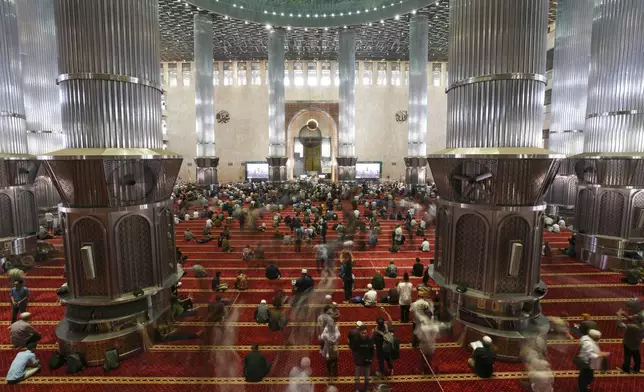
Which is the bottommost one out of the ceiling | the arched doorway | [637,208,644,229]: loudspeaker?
[637,208,644,229]: loudspeaker

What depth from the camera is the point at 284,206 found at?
599 inches

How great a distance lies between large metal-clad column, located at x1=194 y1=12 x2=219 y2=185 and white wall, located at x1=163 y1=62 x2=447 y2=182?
22.1 ft

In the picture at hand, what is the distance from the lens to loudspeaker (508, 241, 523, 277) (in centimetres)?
451

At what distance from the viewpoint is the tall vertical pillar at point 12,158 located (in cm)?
768

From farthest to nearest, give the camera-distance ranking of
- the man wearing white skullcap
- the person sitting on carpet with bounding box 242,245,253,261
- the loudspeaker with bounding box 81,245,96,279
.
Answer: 1. the person sitting on carpet with bounding box 242,245,253,261
2. the loudspeaker with bounding box 81,245,96,279
3. the man wearing white skullcap

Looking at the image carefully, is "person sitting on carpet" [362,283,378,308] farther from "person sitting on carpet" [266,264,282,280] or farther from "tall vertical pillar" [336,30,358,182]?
"tall vertical pillar" [336,30,358,182]

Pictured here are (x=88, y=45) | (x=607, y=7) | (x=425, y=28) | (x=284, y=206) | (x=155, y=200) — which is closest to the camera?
(x=88, y=45)

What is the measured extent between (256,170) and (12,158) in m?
18.7

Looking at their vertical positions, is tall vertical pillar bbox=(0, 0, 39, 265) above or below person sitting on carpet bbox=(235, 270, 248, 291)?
above

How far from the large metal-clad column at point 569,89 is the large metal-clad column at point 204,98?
15.8 metres

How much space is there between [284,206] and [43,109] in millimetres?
8958

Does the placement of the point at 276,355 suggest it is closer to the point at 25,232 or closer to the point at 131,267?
the point at 131,267

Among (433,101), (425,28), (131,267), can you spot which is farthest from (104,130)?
(433,101)

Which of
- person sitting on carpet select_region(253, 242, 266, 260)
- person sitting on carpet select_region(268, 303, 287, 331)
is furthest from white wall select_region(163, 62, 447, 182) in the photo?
person sitting on carpet select_region(268, 303, 287, 331)
